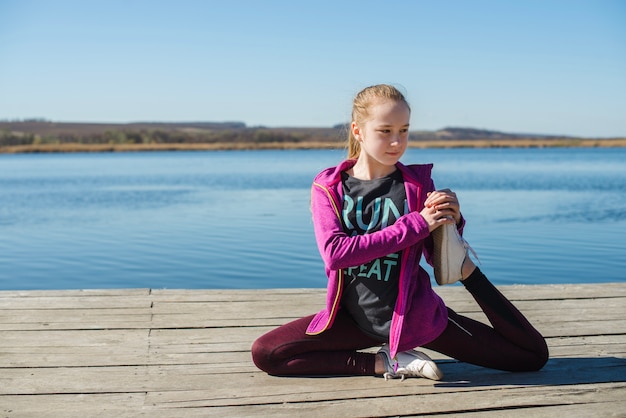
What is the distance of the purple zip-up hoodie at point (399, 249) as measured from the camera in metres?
3.07

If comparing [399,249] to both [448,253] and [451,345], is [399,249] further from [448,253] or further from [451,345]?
[451,345]

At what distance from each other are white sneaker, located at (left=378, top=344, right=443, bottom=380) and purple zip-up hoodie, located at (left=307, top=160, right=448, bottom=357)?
0.08 m

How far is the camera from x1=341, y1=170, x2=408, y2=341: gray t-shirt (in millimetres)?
3219

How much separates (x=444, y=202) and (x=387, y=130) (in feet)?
1.33

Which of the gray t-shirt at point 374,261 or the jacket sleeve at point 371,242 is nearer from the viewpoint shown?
the jacket sleeve at point 371,242

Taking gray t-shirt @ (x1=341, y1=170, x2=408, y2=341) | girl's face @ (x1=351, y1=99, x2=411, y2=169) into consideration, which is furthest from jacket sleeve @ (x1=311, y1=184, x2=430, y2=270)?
girl's face @ (x1=351, y1=99, x2=411, y2=169)

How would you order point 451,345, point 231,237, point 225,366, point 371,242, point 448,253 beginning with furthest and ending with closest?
point 231,237 → point 225,366 → point 451,345 → point 448,253 → point 371,242

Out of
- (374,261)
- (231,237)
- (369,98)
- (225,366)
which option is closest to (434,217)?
(374,261)

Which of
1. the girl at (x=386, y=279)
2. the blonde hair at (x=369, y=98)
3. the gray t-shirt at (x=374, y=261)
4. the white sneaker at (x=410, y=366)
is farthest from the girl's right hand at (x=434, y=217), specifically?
the white sneaker at (x=410, y=366)

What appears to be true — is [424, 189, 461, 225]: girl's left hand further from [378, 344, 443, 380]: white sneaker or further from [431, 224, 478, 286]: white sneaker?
[378, 344, 443, 380]: white sneaker

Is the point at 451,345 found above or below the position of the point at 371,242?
below

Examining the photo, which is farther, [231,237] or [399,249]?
[231,237]

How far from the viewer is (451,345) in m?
3.35

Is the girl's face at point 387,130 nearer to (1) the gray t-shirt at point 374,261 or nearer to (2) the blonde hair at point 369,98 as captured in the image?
(2) the blonde hair at point 369,98
